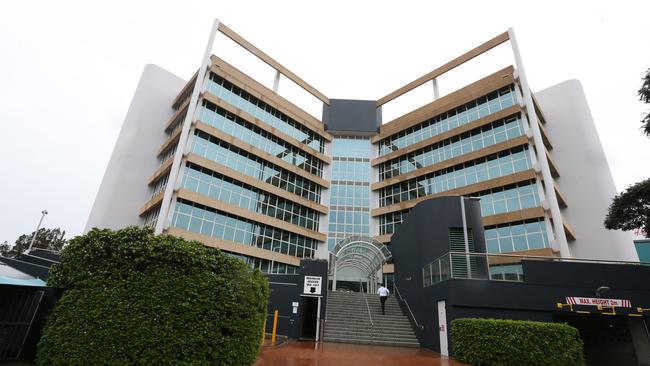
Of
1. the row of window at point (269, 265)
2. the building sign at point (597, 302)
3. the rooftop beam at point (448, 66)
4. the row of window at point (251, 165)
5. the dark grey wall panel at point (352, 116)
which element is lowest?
the building sign at point (597, 302)

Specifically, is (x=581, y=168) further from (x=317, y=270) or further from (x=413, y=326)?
(x=317, y=270)

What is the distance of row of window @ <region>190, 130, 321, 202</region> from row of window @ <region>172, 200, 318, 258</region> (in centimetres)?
429

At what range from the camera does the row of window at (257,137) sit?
1091 inches

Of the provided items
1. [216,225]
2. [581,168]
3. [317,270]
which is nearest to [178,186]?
[216,225]

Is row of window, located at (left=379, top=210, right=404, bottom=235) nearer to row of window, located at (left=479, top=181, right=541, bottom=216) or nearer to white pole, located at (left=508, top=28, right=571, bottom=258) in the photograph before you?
row of window, located at (left=479, top=181, right=541, bottom=216)

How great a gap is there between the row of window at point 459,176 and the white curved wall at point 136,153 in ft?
77.7

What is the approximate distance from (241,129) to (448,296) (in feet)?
75.9

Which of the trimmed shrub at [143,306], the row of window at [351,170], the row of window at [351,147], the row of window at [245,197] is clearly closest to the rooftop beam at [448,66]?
the row of window at [351,147]

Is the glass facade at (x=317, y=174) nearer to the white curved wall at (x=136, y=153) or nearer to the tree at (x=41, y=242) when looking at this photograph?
the white curved wall at (x=136, y=153)

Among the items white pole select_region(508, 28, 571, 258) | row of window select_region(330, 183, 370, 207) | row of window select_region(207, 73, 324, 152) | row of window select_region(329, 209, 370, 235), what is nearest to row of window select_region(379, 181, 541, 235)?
white pole select_region(508, 28, 571, 258)

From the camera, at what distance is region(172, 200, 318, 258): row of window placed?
24.0 metres

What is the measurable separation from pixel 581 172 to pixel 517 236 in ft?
31.2

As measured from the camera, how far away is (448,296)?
40.2 feet

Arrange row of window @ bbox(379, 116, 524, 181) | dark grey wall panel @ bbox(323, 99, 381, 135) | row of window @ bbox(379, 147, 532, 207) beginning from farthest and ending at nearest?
dark grey wall panel @ bbox(323, 99, 381, 135), row of window @ bbox(379, 116, 524, 181), row of window @ bbox(379, 147, 532, 207)
